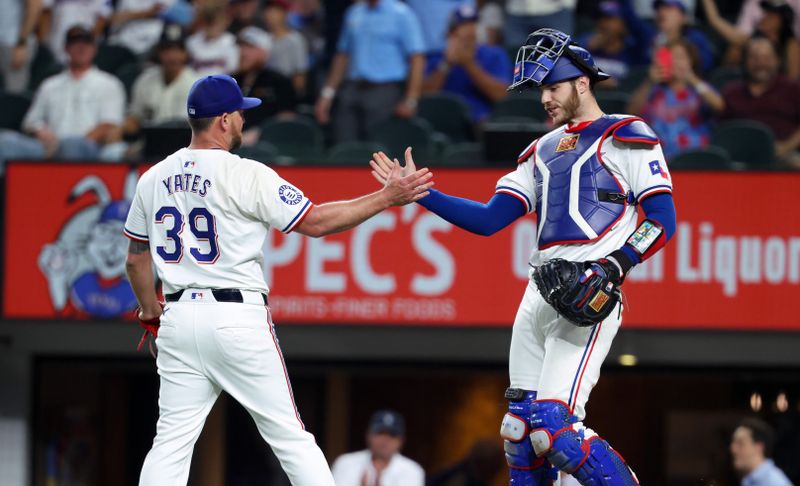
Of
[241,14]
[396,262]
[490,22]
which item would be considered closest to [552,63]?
[396,262]

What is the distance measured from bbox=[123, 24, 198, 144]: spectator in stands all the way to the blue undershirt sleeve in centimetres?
548

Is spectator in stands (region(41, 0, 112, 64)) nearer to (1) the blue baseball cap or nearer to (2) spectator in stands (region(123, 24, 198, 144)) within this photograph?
(2) spectator in stands (region(123, 24, 198, 144))

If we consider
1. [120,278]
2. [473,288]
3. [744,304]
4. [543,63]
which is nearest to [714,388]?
[744,304]

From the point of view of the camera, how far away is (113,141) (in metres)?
10.7

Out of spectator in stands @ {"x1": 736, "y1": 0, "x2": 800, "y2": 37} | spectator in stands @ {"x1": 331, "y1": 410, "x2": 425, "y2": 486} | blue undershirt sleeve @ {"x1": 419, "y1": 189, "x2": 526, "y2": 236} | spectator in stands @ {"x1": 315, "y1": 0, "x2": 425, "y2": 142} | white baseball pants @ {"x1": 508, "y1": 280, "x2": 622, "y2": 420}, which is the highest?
spectator in stands @ {"x1": 736, "y1": 0, "x2": 800, "y2": 37}

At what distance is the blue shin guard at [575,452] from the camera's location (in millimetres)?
5148

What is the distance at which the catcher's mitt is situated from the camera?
5.11 metres

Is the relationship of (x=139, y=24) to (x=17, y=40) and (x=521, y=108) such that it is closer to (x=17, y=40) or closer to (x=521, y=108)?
(x=17, y=40)

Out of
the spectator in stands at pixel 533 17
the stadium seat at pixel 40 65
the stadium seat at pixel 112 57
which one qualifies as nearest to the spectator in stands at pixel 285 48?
the stadium seat at pixel 112 57

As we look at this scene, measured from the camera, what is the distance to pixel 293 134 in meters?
10.6

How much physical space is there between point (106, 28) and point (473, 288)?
5.08 meters

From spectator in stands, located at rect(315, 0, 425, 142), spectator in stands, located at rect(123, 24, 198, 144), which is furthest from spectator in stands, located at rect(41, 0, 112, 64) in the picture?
spectator in stands, located at rect(315, 0, 425, 142)

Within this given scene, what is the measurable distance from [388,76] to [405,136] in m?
0.83

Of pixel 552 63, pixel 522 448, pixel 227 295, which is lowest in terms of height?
pixel 522 448
